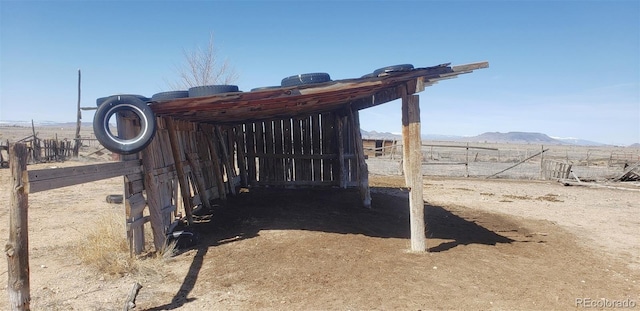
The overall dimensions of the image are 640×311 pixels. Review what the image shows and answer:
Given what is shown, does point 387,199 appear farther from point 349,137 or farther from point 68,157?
point 68,157

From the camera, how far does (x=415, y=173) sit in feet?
19.6

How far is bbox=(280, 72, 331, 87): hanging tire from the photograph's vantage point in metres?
5.77

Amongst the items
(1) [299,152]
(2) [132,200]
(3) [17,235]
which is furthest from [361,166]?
(3) [17,235]

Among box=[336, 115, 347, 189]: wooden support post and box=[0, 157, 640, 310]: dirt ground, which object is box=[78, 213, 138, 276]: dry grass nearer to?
box=[0, 157, 640, 310]: dirt ground

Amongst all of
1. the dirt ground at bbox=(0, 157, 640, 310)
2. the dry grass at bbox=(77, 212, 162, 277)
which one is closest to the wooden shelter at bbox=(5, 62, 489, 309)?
the dry grass at bbox=(77, 212, 162, 277)

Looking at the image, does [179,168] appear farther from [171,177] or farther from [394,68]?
[394,68]

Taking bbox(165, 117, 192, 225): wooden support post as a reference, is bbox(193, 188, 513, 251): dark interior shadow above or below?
below

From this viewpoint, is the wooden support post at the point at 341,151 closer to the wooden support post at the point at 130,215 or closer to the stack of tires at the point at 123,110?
the wooden support post at the point at 130,215

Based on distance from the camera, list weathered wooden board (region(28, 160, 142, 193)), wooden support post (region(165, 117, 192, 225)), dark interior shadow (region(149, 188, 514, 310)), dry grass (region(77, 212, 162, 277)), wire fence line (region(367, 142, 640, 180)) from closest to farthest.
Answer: weathered wooden board (region(28, 160, 142, 193)) → dry grass (region(77, 212, 162, 277)) → dark interior shadow (region(149, 188, 514, 310)) → wooden support post (region(165, 117, 192, 225)) → wire fence line (region(367, 142, 640, 180))

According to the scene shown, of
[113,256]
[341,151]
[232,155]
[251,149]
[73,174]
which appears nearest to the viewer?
[73,174]

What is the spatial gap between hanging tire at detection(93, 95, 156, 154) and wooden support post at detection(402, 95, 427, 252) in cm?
368

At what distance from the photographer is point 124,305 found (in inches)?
161

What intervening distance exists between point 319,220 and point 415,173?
101 inches

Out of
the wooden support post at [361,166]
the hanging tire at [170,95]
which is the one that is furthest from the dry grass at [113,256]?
the wooden support post at [361,166]
